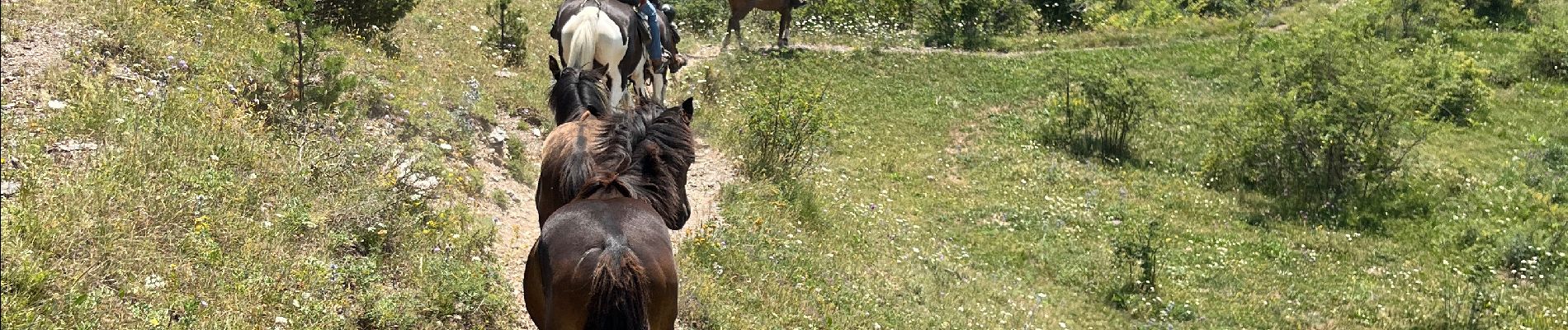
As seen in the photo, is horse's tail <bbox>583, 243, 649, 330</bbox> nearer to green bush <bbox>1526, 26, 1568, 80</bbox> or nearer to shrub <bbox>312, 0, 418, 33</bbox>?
shrub <bbox>312, 0, 418, 33</bbox>

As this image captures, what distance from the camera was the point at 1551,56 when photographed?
68.4 ft

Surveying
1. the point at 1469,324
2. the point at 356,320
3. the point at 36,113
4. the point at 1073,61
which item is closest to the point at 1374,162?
the point at 1469,324

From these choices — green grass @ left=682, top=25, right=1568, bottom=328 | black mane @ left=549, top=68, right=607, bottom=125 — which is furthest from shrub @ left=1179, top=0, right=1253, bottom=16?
black mane @ left=549, top=68, right=607, bottom=125

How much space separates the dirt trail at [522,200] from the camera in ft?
27.4

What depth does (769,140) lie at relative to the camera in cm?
1329

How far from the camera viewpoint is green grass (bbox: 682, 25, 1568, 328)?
10.2 m

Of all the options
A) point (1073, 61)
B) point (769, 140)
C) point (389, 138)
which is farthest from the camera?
point (1073, 61)

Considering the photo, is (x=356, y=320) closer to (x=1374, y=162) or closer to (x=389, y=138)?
(x=389, y=138)

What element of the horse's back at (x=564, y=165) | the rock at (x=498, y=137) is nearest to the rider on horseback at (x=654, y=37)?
the rock at (x=498, y=137)

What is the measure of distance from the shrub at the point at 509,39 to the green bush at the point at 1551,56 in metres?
16.8

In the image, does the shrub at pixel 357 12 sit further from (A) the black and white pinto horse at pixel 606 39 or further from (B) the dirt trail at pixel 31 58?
(B) the dirt trail at pixel 31 58

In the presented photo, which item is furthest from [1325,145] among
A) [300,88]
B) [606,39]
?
[300,88]

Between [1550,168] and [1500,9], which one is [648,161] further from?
[1500,9]

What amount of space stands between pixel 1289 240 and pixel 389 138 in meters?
9.98
